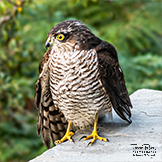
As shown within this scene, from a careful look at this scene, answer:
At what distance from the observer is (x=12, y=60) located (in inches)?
198

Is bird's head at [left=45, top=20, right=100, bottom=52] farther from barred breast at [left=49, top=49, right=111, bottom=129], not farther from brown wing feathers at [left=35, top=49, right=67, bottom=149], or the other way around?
brown wing feathers at [left=35, top=49, right=67, bottom=149]

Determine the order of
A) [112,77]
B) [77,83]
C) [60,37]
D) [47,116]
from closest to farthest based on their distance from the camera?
[60,37] → [77,83] → [112,77] → [47,116]

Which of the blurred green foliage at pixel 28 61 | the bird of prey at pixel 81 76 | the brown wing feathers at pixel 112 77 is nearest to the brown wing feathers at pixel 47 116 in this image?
the bird of prey at pixel 81 76

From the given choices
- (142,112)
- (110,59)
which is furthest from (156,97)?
(110,59)

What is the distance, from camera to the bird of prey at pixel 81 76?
280 cm

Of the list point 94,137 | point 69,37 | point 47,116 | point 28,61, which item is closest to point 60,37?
point 69,37

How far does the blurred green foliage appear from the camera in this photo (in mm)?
4754

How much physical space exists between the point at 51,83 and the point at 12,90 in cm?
182

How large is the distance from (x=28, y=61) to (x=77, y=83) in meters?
2.52

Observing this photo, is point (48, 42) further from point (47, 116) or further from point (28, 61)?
point (28, 61)

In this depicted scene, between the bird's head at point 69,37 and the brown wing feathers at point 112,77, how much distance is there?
0.14m

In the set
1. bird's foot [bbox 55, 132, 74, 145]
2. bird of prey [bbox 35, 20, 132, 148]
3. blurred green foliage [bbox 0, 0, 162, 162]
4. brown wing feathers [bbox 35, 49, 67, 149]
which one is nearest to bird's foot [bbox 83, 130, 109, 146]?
bird of prey [bbox 35, 20, 132, 148]

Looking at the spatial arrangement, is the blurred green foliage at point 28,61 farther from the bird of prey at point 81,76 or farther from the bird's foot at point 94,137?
the bird's foot at point 94,137

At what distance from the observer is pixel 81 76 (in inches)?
111
